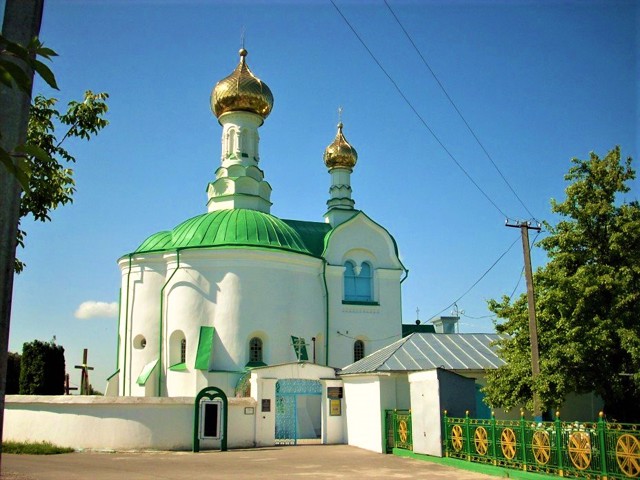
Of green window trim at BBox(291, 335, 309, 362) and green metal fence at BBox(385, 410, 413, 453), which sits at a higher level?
green window trim at BBox(291, 335, 309, 362)

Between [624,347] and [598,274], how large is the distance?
5.65 feet

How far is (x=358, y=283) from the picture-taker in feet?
94.7

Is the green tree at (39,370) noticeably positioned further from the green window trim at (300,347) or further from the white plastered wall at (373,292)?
the white plastered wall at (373,292)

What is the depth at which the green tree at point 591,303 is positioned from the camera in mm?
13586

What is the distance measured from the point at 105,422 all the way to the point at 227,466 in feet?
16.9

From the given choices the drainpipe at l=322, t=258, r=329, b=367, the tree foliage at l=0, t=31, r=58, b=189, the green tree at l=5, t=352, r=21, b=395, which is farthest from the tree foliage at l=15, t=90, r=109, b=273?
the green tree at l=5, t=352, r=21, b=395

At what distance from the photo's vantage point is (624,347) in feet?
42.9

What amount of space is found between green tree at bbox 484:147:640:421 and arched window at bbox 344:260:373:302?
529 inches

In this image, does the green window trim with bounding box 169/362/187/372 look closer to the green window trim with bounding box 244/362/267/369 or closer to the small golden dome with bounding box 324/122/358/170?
the green window trim with bounding box 244/362/267/369

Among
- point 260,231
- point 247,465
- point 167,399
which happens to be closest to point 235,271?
point 260,231

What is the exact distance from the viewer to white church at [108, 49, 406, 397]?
79.3ft

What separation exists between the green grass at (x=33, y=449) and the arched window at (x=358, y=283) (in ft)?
46.7

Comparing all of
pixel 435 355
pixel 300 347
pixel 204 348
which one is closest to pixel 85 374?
pixel 204 348

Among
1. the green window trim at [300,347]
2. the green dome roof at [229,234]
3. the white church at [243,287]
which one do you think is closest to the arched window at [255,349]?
the white church at [243,287]
